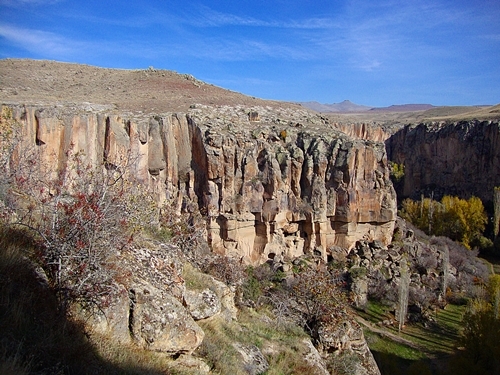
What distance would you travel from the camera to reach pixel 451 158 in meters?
50.9

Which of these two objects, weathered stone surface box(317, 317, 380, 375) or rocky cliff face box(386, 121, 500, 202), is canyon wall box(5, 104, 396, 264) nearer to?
weathered stone surface box(317, 317, 380, 375)

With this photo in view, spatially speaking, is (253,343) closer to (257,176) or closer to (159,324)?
(159,324)

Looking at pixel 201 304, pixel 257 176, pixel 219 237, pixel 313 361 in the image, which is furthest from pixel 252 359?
pixel 257 176

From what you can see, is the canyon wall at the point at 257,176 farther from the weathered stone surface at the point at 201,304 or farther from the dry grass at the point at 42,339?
the dry grass at the point at 42,339

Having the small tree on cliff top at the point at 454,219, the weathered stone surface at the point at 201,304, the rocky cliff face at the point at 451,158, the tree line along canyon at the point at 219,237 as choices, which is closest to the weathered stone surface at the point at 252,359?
the tree line along canyon at the point at 219,237

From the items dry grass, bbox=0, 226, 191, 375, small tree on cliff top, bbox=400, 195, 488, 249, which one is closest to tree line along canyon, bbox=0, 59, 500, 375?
dry grass, bbox=0, 226, 191, 375

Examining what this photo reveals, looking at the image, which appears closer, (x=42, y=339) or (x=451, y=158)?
(x=42, y=339)

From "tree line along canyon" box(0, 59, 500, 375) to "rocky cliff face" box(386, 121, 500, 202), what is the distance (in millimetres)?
217

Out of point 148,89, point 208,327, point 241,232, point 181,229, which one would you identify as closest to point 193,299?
point 208,327

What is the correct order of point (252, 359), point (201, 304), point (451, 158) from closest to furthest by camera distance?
point (252, 359)
point (201, 304)
point (451, 158)

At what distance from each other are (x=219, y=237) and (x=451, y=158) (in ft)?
125

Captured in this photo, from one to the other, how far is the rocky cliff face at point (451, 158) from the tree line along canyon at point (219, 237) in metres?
0.22

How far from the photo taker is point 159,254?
7.11m

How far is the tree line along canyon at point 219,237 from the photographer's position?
502cm
